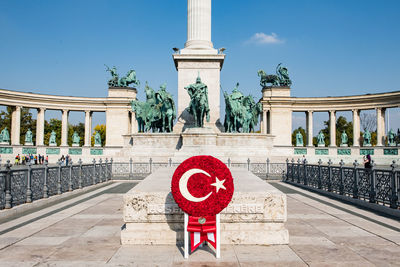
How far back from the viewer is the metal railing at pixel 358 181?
1046 centimetres

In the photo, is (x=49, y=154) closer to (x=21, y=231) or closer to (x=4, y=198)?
(x=4, y=198)

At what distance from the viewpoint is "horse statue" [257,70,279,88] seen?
231 feet

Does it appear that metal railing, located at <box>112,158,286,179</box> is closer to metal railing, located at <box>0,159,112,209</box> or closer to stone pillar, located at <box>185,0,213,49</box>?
metal railing, located at <box>0,159,112,209</box>

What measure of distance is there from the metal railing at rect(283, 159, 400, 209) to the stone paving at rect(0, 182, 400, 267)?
149 centimetres

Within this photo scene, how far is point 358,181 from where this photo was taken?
12.9m

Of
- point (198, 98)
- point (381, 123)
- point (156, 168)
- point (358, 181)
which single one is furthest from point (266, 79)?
point (358, 181)

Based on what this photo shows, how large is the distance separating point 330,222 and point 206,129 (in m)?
20.8

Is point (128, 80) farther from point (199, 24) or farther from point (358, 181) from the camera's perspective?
point (358, 181)

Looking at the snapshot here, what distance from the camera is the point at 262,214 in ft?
21.0

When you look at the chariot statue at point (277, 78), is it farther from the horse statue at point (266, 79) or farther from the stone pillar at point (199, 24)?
the stone pillar at point (199, 24)

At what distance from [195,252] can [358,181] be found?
9640mm

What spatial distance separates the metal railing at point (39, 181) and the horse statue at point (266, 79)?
57844 mm

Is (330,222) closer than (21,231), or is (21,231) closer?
(21,231)

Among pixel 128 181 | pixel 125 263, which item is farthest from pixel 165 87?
pixel 125 263
